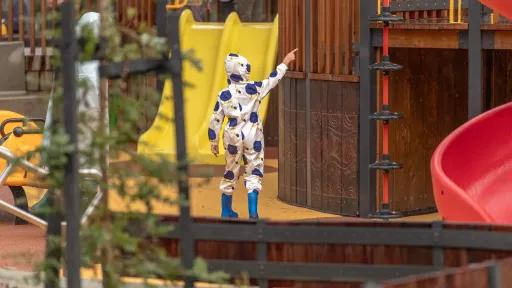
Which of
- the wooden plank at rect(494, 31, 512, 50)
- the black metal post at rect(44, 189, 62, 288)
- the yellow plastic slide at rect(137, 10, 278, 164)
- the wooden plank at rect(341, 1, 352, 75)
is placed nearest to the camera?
the black metal post at rect(44, 189, 62, 288)

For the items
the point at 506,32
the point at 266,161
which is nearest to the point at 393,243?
the point at 506,32

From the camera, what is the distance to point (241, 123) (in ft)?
37.3

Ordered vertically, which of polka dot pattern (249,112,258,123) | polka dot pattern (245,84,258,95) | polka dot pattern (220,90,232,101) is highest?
polka dot pattern (245,84,258,95)

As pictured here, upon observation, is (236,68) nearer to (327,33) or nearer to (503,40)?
(327,33)

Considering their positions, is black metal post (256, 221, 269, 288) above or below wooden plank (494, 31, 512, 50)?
below

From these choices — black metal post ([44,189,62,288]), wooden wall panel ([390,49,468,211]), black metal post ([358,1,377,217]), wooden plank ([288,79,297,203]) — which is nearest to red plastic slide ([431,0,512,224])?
black metal post ([358,1,377,217])

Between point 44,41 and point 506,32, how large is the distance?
307 inches

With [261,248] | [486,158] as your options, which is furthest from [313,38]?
[261,248]

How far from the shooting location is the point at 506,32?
35.0 feet

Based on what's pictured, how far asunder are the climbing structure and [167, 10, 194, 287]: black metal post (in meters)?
6.31

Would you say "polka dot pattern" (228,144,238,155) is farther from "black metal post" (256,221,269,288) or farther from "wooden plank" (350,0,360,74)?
"black metal post" (256,221,269,288)

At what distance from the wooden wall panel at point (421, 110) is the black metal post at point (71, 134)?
7856 millimetres

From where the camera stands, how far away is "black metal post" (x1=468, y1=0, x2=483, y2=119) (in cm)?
1083

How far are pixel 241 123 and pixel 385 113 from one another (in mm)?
1113
